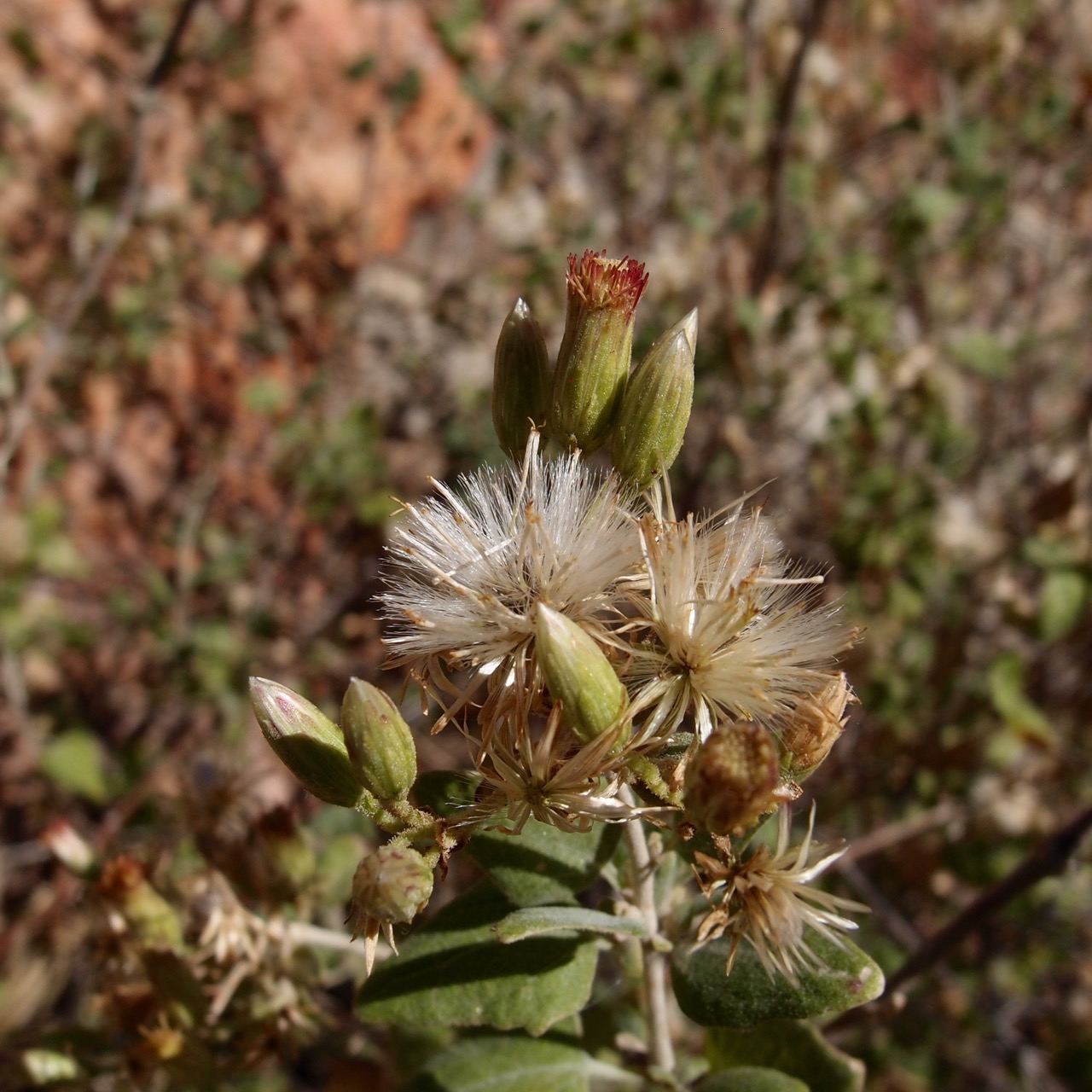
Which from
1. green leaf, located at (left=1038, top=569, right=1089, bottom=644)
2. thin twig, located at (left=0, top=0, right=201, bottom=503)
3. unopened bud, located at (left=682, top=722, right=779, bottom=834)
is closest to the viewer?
unopened bud, located at (left=682, top=722, right=779, bottom=834)

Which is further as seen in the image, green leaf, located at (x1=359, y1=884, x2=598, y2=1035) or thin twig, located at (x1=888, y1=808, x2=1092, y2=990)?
thin twig, located at (x1=888, y1=808, x2=1092, y2=990)

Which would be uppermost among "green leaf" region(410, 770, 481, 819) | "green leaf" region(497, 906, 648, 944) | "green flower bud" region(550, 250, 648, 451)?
"green flower bud" region(550, 250, 648, 451)

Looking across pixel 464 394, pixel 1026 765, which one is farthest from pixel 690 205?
pixel 1026 765

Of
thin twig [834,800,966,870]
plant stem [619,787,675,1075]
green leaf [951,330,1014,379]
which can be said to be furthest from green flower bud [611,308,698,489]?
green leaf [951,330,1014,379]

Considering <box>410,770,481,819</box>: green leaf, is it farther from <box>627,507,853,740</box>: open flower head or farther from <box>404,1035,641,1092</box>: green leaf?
<box>404,1035,641,1092</box>: green leaf

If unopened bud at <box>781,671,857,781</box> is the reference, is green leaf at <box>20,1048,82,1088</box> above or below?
below

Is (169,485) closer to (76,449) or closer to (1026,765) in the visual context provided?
(76,449)
